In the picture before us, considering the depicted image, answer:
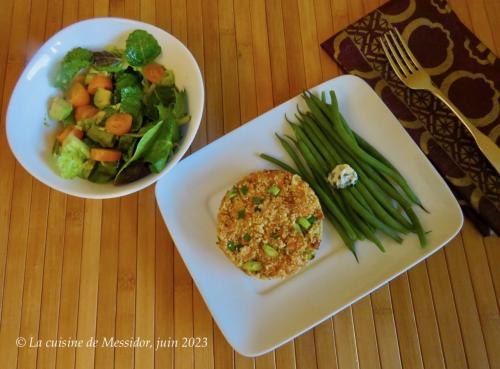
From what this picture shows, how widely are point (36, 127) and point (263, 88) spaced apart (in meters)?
0.67

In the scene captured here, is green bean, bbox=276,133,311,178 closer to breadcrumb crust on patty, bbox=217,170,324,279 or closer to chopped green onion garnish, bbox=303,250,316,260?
breadcrumb crust on patty, bbox=217,170,324,279

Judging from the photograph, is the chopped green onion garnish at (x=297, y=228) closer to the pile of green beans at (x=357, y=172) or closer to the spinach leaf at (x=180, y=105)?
the pile of green beans at (x=357, y=172)

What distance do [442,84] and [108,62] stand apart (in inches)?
39.1

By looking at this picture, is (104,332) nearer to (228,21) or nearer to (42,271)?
(42,271)

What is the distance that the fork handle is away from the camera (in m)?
1.17

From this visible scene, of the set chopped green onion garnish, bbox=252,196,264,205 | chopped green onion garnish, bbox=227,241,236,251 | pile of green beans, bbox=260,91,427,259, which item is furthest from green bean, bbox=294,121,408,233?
chopped green onion garnish, bbox=227,241,236,251

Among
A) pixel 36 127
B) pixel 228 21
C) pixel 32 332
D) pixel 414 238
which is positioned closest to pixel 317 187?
pixel 414 238

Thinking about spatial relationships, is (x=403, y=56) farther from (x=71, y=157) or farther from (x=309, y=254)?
(x=71, y=157)

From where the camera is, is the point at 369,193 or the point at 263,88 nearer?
the point at 369,193

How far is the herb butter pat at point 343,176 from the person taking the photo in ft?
3.71

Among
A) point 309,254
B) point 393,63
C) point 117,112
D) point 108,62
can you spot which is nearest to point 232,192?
point 309,254

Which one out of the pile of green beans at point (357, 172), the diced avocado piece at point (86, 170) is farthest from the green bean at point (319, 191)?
the diced avocado piece at point (86, 170)

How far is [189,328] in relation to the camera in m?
1.16

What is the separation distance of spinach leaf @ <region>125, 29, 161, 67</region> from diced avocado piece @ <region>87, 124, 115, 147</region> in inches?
8.0
